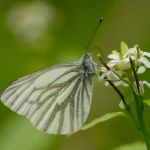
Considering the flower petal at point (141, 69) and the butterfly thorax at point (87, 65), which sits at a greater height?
the flower petal at point (141, 69)

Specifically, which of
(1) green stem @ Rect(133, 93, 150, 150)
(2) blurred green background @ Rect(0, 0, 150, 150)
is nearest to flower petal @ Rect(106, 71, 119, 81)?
(1) green stem @ Rect(133, 93, 150, 150)

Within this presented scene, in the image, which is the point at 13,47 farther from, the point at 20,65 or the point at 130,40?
the point at 130,40

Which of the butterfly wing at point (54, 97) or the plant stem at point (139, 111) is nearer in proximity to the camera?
the plant stem at point (139, 111)

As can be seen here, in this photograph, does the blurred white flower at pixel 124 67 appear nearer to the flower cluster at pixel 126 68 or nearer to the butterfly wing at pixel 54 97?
the flower cluster at pixel 126 68

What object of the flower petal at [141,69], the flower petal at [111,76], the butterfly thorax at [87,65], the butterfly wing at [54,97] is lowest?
the butterfly wing at [54,97]

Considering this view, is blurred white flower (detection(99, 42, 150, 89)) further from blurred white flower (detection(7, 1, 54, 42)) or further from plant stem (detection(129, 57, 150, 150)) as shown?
blurred white flower (detection(7, 1, 54, 42))

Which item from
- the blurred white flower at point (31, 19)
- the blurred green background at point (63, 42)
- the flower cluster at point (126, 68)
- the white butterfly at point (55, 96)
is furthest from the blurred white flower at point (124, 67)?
the blurred white flower at point (31, 19)
